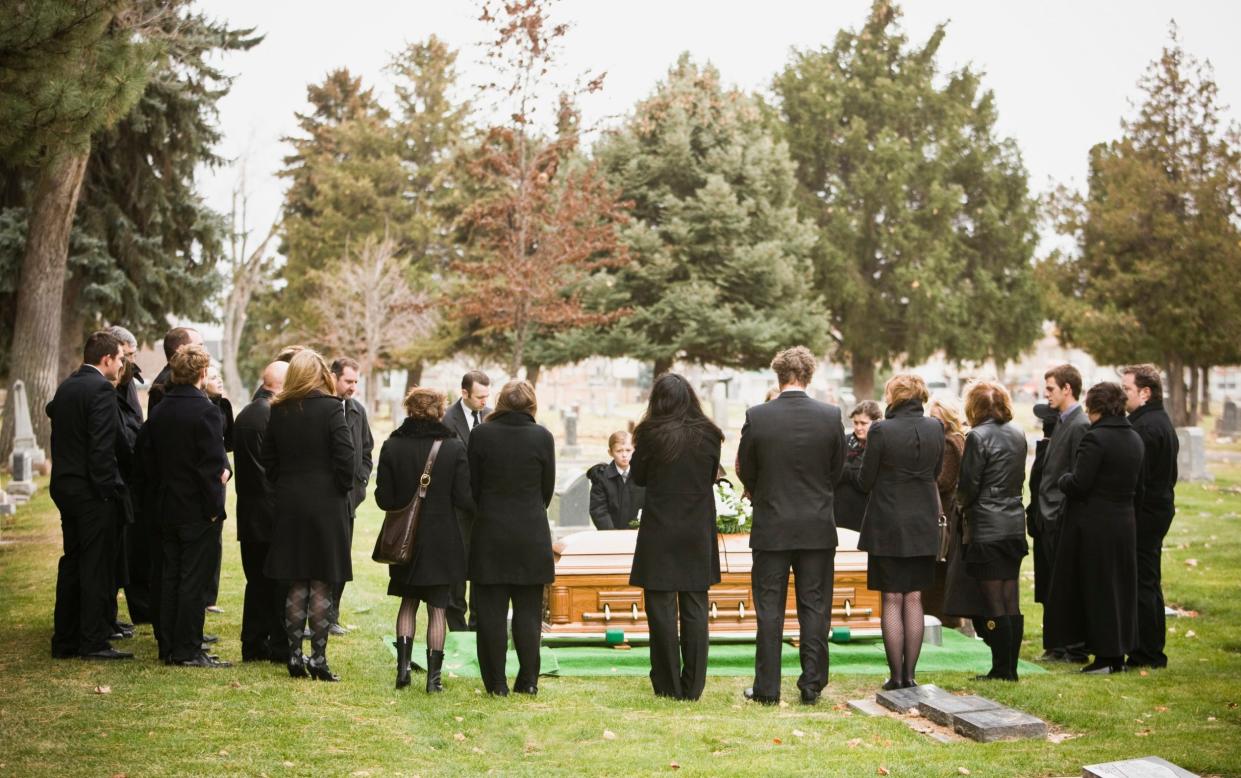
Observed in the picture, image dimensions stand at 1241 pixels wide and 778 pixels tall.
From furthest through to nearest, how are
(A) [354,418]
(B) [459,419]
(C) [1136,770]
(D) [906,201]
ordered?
(D) [906,201] < (B) [459,419] < (A) [354,418] < (C) [1136,770]

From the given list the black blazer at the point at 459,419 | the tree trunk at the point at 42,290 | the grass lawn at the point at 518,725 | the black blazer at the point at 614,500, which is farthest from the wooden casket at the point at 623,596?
the tree trunk at the point at 42,290

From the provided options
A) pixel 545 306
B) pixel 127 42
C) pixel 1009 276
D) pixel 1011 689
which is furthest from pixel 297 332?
pixel 1011 689

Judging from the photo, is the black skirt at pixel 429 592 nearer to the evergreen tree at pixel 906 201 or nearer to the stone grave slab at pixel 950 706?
the stone grave slab at pixel 950 706

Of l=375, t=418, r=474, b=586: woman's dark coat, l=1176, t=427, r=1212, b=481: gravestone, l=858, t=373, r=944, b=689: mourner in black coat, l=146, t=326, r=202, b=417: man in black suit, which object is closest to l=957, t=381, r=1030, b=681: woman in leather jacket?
l=858, t=373, r=944, b=689: mourner in black coat

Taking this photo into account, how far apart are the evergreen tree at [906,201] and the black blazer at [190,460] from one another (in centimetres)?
2941

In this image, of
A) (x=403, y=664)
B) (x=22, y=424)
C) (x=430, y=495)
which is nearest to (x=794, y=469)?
(x=430, y=495)

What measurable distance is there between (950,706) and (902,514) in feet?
3.57

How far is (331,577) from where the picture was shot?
21.2 feet

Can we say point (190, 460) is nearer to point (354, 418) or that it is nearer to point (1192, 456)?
point (354, 418)

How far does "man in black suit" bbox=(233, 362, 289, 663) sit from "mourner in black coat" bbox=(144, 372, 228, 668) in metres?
0.15

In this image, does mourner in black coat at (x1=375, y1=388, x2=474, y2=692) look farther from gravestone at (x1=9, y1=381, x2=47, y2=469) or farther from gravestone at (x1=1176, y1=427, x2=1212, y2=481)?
gravestone at (x1=1176, y1=427, x2=1212, y2=481)

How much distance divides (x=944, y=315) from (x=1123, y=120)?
7.69 metres

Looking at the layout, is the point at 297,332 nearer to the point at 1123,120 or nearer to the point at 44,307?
the point at 44,307

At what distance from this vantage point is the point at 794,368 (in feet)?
21.5
